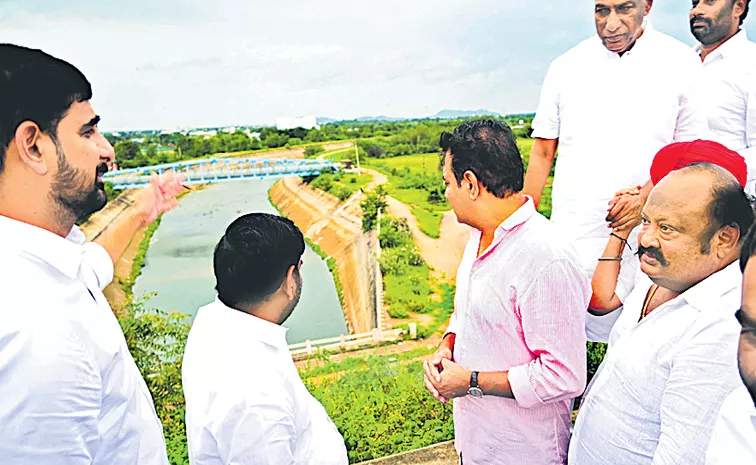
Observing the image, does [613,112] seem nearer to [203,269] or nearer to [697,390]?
[697,390]

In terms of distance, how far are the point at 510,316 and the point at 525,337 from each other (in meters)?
0.06

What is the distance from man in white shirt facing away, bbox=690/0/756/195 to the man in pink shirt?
1.10 meters

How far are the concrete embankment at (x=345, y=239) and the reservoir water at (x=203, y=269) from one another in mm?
614

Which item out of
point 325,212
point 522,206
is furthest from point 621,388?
point 325,212

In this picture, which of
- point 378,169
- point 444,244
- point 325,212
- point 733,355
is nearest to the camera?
point 733,355

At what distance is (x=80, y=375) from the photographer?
953 millimetres

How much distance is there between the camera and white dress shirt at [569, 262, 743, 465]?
936mm

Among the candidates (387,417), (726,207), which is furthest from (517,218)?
(387,417)

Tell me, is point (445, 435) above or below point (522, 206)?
below

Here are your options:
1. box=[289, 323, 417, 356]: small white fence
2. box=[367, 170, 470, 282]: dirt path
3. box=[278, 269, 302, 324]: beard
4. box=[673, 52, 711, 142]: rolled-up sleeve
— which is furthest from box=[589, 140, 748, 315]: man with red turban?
box=[367, 170, 470, 282]: dirt path

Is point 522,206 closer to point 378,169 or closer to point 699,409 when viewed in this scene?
point 699,409

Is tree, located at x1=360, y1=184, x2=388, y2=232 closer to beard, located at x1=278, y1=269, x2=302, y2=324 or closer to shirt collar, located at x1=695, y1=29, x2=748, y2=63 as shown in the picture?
shirt collar, located at x1=695, y1=29, x2=748, y2=63

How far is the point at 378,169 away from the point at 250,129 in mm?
17362

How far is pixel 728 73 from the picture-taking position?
2070mm
